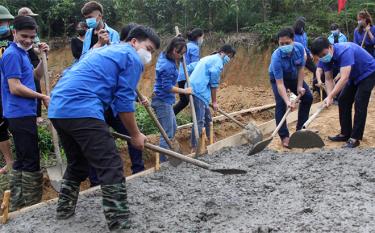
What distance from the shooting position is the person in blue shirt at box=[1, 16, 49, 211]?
396cm

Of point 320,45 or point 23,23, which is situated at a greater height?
point 23,23

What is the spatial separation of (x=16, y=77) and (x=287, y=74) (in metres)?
3.53

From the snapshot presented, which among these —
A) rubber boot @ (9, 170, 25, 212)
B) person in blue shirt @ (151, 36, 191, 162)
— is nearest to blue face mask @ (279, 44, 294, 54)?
person in blue shirt @ (151, 36, 191, 162)

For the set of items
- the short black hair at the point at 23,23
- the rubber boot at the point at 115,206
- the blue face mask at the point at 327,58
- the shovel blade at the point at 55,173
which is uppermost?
the short black hair at the point at 23,23

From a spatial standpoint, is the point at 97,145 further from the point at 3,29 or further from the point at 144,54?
the point at 3,29

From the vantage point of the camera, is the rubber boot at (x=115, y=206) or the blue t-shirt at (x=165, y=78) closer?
the rubber boot at (x=115, y=206)

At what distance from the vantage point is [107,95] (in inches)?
127

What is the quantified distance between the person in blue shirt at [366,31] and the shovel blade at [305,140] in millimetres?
4640

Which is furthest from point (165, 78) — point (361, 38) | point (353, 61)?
point (361, 38)

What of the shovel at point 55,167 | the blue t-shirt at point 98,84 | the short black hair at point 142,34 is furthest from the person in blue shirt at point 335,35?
the blue t-shirt at point 98,84

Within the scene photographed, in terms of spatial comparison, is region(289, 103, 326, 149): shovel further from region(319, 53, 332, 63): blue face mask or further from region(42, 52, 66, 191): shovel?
region(42, 52, 66, 191): shovel

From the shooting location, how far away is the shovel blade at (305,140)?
210 inches

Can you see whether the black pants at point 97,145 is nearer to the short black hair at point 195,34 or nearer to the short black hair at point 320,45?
the short black hair at point 320,45

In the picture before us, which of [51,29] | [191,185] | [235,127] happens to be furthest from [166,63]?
[51,29]
